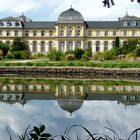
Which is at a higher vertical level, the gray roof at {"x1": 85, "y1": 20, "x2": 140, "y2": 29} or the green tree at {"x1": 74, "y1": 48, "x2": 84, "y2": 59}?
the gray roof at {"x1": 85, "y1": 20, "x2": 140, "y2": 29}

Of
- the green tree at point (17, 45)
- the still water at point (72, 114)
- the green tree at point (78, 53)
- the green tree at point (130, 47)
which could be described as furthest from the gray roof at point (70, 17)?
the still water at point (72, 114)

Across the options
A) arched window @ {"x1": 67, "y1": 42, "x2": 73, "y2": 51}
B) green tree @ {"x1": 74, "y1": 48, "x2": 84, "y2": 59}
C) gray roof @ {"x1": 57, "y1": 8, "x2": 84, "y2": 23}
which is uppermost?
gray roof @ {"x1": 57, "y1": 8, "x2": 84, "y2": 23}

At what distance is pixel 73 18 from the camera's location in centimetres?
6306

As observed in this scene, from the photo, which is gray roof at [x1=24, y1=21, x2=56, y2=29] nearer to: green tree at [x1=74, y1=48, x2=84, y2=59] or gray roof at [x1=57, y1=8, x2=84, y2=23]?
gray roof at [x1=57, y1=8, x2=84, y2=23]

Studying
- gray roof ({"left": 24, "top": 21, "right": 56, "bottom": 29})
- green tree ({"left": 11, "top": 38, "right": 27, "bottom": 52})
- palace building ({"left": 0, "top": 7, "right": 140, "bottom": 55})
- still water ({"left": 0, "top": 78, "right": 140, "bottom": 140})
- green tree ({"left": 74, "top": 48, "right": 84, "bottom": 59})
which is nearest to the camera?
still water ({"left": 0, "top": 78, "right": 140, "bottom": 140})

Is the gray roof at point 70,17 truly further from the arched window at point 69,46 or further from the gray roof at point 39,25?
the arched window at point 69,46

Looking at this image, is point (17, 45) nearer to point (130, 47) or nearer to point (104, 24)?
point (104, 24)

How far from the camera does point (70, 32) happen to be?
62844mm

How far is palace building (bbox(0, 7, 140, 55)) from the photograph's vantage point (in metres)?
62.1

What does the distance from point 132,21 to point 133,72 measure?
100 feet

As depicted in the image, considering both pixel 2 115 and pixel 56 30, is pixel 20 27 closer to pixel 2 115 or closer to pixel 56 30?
pixel 56 30

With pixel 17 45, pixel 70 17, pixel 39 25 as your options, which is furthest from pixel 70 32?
pixel 17 45

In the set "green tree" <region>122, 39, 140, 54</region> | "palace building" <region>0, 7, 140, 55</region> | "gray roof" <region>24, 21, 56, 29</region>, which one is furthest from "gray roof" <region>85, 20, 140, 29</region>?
"green tree" <region>122, 39, 140, 54</region>

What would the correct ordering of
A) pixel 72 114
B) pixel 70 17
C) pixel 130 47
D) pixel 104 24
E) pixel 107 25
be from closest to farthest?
pixel 72 114, pixel 130 47, pixel 107 25, pixel 104 24, pixel 70 17
